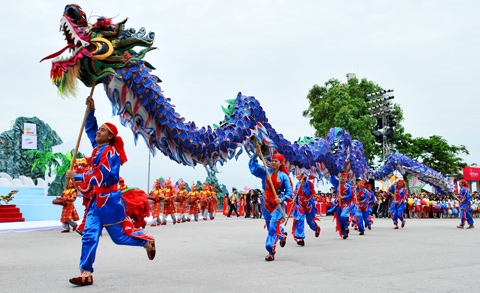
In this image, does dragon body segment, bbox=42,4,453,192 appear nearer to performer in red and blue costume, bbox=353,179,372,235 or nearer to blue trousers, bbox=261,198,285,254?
blue trousers, bbox=261,198,285,254

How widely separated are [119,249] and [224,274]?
3855mm

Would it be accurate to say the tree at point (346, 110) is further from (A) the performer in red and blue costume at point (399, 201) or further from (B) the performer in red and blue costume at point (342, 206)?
(B) the performer in red and blue costume at point (342, 206)

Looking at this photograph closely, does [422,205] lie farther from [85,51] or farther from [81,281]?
[81,281]

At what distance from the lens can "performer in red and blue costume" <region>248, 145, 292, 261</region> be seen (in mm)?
7451

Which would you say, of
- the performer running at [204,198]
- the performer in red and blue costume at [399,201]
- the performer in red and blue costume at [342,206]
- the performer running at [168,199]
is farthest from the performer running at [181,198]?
the performer in red and blue costume at [399,201]

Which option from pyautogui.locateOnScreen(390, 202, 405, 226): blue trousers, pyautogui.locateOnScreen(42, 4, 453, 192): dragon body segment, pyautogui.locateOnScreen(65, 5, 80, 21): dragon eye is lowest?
pyautogui.locateOnScreen(390, 202, 405, 226): blue trousers

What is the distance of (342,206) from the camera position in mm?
11734

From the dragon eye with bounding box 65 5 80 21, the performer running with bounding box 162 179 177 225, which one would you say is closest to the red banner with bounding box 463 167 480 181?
the performer running with bounding box 162 179 177 225

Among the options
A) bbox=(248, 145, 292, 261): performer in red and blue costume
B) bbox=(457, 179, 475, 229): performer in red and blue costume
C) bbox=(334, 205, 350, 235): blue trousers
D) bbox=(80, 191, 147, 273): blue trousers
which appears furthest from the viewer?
bbox=(457, 179, 475, 229): performer in red and blue costume

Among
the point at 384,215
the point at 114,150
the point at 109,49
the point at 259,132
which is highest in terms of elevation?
the point at 109,49

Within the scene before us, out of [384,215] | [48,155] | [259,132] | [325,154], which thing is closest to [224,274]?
[259,132]

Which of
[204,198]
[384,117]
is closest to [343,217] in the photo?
[204,198]

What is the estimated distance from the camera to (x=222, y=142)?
9.25 m

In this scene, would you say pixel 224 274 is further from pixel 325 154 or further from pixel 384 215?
pixel 384 215
